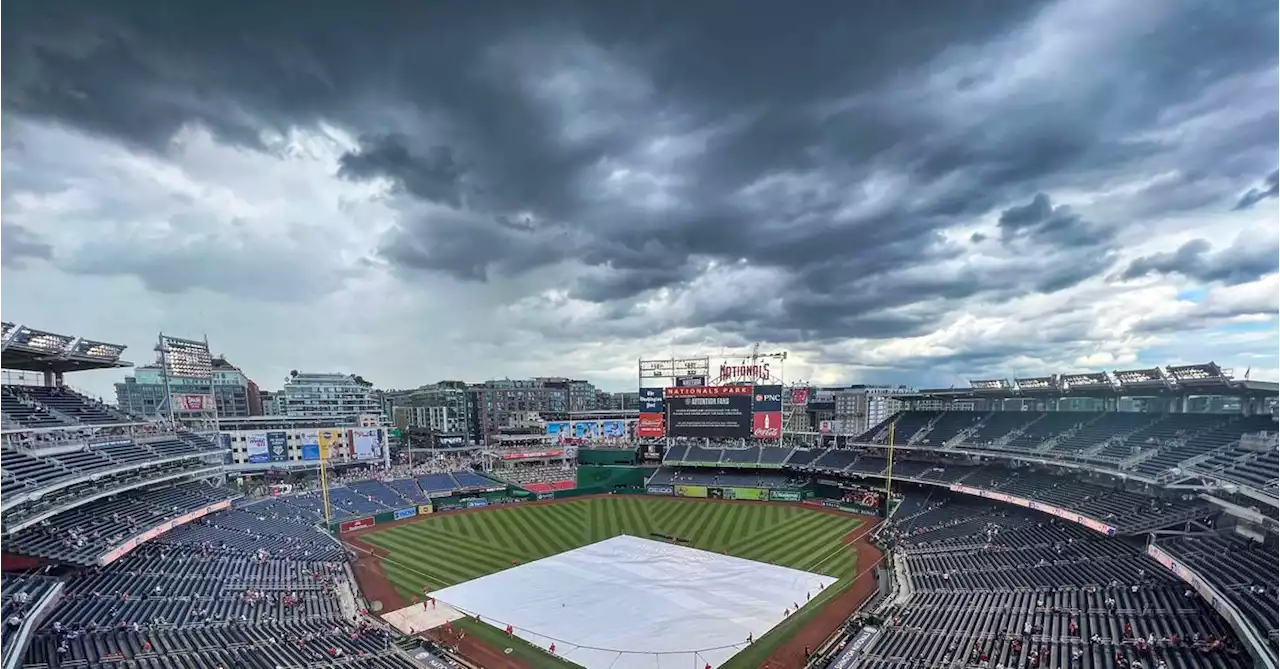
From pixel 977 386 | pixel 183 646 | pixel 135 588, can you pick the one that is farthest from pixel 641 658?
pixel 977 386

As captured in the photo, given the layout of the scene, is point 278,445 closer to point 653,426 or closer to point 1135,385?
point 653,426

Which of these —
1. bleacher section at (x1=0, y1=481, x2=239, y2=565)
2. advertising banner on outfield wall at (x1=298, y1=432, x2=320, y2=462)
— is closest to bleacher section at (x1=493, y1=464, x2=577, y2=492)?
advertising banner on outfield wall at (x1=298, y1=432, x2=320, y2=462)

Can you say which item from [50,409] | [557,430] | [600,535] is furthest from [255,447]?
[600,535]

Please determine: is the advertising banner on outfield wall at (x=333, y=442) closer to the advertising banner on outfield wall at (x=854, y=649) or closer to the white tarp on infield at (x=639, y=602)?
the white tarp on infield at (x=639, y=602)

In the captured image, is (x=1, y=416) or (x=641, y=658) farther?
(x=1, y=416)

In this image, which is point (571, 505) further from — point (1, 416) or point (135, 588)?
point (1, 416)

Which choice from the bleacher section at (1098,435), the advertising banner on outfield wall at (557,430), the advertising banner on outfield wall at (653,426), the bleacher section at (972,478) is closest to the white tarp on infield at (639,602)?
the bleacher section at (972,478)
